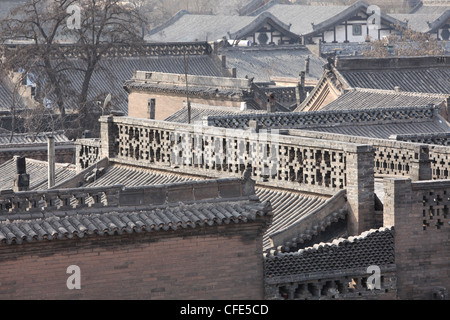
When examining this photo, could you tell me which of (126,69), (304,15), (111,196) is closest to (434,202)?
(111,196)

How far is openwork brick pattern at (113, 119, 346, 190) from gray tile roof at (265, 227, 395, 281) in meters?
1.30

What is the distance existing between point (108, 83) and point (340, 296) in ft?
115

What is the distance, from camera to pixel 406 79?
137ft

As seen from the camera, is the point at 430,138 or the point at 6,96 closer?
the point at 430,138

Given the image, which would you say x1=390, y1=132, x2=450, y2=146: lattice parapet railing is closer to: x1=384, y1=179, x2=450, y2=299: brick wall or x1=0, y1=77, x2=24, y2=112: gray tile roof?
x1=384, y1=179, x2=450, y2=299: brick wall

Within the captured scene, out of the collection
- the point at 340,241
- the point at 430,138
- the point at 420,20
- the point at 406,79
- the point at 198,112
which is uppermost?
the point at 420,20

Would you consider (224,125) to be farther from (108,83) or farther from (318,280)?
(108,83)

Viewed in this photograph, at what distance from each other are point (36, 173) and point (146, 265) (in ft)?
45.6

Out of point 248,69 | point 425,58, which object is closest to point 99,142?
point 425,58

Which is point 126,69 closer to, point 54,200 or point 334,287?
point 334,287

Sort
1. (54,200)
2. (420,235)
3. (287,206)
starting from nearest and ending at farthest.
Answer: (54,200) < (420,235) < (287,206)

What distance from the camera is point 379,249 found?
66.3 feet

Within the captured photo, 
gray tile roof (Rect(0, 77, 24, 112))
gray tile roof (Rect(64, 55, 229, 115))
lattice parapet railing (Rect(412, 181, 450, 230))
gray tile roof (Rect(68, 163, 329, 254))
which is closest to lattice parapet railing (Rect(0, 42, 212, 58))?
gray tile roof (Rect(64, 55, 229, 115))

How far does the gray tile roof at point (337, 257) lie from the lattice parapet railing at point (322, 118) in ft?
22.0
